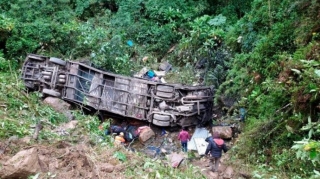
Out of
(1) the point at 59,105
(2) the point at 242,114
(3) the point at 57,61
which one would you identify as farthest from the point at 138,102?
(2) the point at 242,114

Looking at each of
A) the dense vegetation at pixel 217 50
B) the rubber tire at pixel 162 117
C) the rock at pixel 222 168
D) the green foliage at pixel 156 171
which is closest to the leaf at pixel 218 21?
the dense vegetation at pixel 217 50

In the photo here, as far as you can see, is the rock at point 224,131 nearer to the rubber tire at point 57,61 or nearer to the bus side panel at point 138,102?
the bus side panel at point 138,102

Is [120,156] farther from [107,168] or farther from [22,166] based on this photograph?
[22,166]

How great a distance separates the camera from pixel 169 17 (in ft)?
42.1

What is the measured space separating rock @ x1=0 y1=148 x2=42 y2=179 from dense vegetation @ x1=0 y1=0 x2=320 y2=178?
140 centimetres

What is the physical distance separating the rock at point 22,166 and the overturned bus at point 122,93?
15.2 ft

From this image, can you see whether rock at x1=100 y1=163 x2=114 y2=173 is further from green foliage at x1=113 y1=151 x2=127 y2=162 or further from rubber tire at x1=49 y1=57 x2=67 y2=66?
rubber tire at x1=49 y1=57 x2=67 y2=66

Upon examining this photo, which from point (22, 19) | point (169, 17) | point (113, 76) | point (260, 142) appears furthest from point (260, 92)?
point (22, 19)

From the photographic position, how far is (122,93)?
9195mm

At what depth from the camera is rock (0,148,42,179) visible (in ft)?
13.4

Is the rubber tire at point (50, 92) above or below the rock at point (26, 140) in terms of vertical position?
above

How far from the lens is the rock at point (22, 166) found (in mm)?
4086

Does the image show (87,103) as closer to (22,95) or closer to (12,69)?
(22,95)

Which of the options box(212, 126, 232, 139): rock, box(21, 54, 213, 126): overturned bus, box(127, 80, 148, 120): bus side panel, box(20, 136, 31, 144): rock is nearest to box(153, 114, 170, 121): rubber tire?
box(21, 54, 213, 126): overturned bus
